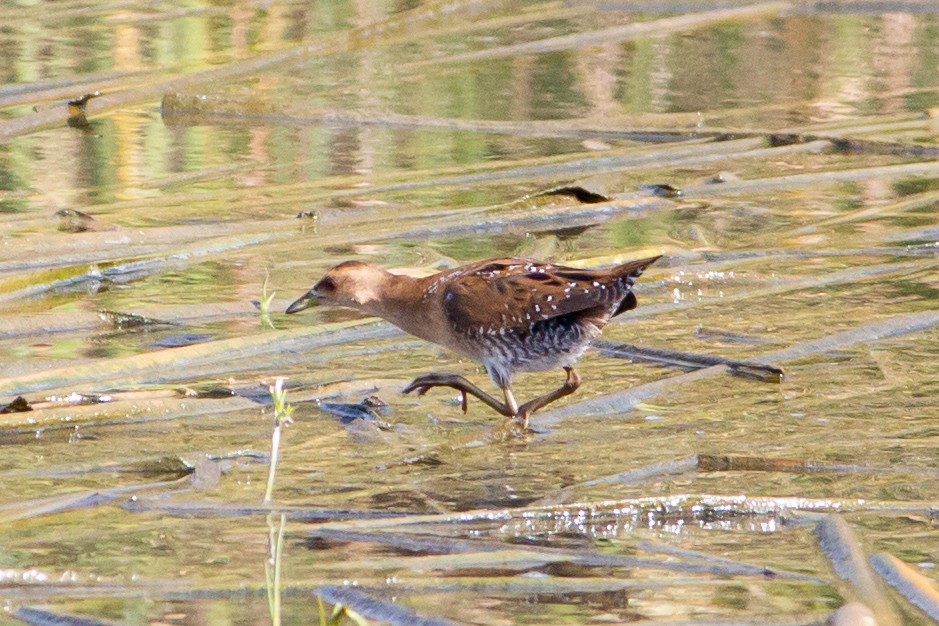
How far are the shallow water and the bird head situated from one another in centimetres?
12

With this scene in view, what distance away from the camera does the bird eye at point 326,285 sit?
5488 mm

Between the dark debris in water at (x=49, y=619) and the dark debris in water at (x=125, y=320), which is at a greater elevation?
the dark debris in water at (x=49, y=619)

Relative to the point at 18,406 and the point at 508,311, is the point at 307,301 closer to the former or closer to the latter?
the point at 508,311

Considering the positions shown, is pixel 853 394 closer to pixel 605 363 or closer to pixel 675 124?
pixel 605 363

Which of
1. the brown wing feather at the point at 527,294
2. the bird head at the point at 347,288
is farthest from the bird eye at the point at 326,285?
the brown wing feather at the point at 527,294

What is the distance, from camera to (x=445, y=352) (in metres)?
5.91

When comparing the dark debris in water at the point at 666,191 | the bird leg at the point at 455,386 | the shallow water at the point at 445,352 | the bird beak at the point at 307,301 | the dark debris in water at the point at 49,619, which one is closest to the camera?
the dark debris in water at the point at 49,619

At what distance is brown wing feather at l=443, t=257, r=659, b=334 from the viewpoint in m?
5.03

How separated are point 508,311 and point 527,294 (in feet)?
0.25

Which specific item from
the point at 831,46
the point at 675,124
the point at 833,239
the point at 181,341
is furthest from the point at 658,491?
the point at 831,46

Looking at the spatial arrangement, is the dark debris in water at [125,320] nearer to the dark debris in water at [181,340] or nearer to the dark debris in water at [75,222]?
the dark debris in water at [181,340]

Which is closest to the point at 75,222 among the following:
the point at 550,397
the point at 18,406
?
the point at 18,406

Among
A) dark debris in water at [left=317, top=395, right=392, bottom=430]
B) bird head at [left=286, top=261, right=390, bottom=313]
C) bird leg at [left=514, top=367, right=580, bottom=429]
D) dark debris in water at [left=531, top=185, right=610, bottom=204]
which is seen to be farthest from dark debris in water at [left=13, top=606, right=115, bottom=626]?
dark debris in water at [left=531, top=185, right=610, bottom=204]

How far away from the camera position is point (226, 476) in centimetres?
443
